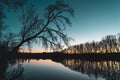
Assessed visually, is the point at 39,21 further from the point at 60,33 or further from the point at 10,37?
the point at 10,37

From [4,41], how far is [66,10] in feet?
25.3

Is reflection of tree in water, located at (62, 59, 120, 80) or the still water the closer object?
the still water

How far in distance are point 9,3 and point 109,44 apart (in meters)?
88.0

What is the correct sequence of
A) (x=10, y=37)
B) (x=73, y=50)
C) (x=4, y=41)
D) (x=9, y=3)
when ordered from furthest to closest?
(x=73, y=50) < (x=10, y=37) < (x=4, y=41) < (x=9, y=3)

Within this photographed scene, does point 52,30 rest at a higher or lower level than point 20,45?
higher

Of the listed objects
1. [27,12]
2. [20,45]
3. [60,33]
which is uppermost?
[27,12]

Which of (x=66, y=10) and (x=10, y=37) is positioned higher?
(x=66, y=10)

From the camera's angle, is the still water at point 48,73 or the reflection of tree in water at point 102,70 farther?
the reflection of tree in water at point 102,70

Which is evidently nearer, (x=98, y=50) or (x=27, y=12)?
(x=27, y=12)

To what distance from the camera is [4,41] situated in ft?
33.4

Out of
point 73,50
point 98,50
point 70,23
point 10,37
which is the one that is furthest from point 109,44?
point 10,37

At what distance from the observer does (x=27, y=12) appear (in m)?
15.8

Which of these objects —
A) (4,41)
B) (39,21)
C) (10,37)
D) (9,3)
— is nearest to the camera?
(9,3)

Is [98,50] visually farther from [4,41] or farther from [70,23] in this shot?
[4,41]
